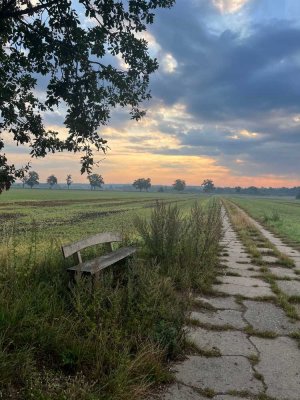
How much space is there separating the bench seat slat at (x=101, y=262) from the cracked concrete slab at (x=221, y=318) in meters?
1.39

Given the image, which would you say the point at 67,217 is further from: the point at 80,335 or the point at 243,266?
the point at 80,335

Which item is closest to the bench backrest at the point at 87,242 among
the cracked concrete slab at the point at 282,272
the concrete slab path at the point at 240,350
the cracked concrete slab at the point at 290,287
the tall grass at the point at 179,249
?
the tall grass at the point at 179,249

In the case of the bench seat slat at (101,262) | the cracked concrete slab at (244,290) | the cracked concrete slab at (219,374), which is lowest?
the cracked concrete slab at (244,290)

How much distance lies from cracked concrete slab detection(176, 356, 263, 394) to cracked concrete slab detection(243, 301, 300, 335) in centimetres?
109

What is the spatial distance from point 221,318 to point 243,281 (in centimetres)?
236

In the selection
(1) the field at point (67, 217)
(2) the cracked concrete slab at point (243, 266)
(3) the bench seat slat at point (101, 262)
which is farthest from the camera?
(1) the field at point (67, 217)

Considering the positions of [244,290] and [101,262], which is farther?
[244,290]

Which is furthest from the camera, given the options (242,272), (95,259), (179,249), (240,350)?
(242,272)

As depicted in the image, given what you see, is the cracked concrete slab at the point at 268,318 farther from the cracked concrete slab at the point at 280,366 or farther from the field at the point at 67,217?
the field at the point at 67,217

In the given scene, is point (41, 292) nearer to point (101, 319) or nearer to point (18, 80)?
point (101, 319)

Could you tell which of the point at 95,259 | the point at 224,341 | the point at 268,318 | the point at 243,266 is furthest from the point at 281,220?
the point at 95,259

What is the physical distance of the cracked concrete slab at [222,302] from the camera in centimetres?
555

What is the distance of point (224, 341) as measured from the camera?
14.1ft

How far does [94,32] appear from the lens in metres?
5.04
